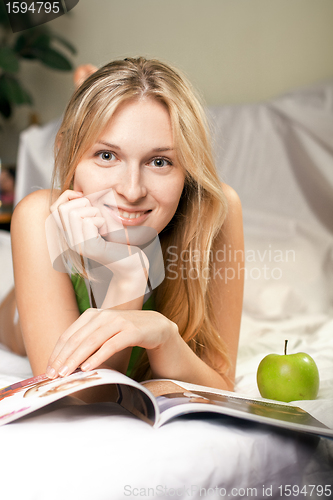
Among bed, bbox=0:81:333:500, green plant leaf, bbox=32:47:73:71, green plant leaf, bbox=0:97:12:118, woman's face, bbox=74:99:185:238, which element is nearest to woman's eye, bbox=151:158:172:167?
woman's face, bbox=74:99:185:238

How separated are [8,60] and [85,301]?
103cm

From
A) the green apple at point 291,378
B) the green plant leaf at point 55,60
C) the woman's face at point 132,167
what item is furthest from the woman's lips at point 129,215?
the green plant leaf at point 55,60

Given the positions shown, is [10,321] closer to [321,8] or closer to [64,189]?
[64,189]

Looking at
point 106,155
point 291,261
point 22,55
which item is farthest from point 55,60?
point 22,55

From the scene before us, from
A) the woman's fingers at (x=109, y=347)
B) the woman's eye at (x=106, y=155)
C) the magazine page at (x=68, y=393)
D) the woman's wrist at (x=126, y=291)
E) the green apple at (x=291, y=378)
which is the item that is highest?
the woman's eye at (x=106, y=155)

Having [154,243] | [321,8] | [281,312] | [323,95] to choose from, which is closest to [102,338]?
[154,243]

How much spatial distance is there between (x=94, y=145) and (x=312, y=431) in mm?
339

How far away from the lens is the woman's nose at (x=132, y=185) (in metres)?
0.42

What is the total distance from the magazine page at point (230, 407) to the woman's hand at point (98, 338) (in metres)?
0.06

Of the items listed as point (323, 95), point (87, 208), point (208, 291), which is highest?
point (323, 95)

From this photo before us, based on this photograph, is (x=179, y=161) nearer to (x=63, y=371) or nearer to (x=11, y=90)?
(x=63, y=371)

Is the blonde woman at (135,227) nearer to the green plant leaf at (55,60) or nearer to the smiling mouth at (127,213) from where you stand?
the smiling mouth at (127,213)

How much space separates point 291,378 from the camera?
0.47m

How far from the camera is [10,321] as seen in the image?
2.77 feet
